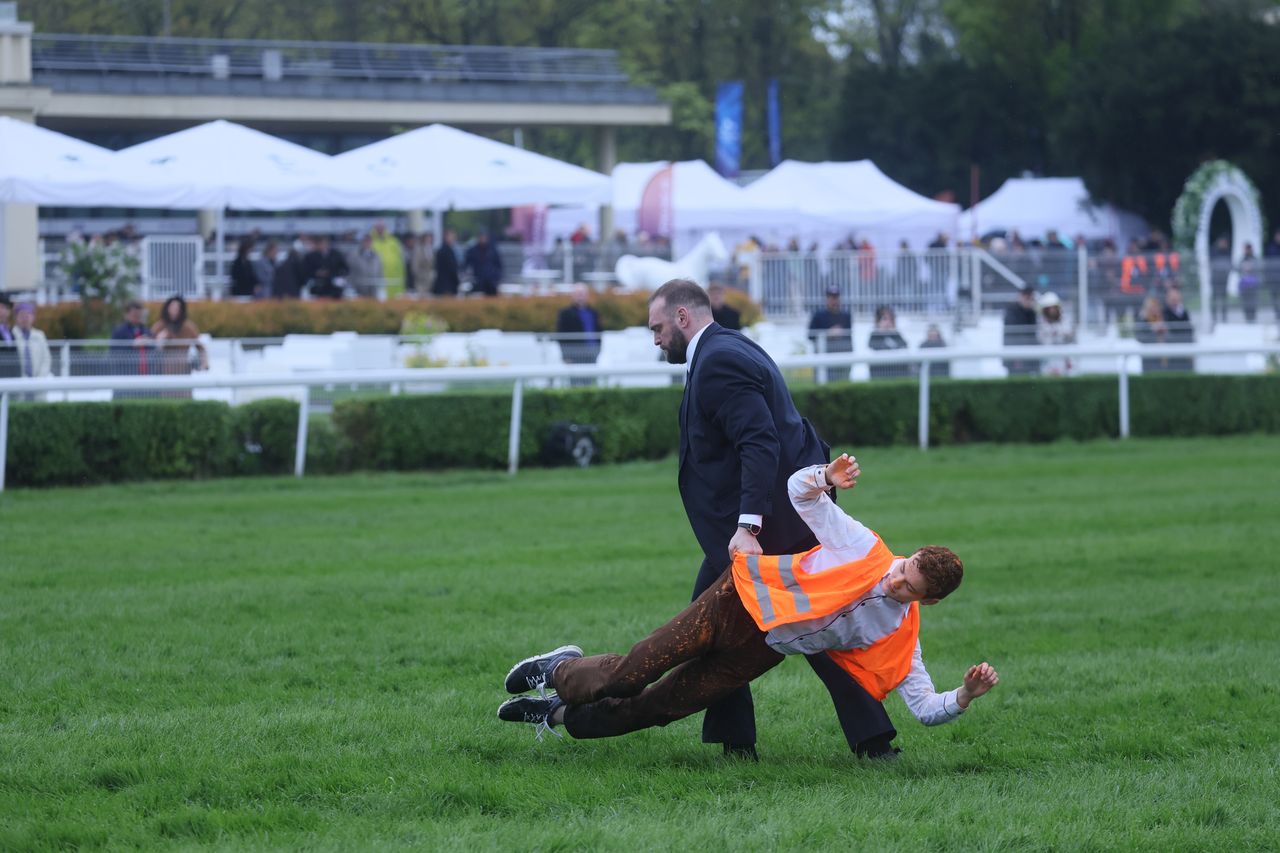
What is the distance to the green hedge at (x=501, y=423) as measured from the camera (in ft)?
40.7

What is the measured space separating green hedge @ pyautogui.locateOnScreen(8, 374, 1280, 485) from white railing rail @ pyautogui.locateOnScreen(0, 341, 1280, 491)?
0.17 meters

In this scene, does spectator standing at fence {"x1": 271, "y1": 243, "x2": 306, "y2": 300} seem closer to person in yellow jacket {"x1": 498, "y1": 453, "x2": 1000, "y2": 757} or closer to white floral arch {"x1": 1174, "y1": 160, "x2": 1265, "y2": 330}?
person in yellow jacket {"x1": 498, "y1": 453, "x2": 1000, "y2": 757}

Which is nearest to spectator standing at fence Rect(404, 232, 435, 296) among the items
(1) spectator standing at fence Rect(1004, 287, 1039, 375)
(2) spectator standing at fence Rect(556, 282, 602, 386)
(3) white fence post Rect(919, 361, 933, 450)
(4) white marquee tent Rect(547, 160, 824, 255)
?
(4) white marquee tent Rect(547, 160, 824, 255)

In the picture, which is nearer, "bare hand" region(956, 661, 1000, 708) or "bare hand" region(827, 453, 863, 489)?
"bare hand" region(827, 453, 863, 489)

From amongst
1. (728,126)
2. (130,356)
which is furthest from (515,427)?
(728,126)

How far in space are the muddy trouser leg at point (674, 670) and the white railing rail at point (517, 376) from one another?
6949mm

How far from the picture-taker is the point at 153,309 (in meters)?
19.3

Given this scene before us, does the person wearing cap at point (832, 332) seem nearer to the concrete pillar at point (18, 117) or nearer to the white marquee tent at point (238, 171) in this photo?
the white marquee tent at point (238, 171)

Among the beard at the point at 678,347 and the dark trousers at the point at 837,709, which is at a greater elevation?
the beard at the point at 678,347

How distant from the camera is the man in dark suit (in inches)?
189

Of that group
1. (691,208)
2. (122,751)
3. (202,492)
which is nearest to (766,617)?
(122,751)

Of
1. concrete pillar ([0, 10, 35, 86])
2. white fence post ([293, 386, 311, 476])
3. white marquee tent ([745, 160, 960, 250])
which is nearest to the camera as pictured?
white fence post ([293, 386, 311, 476])

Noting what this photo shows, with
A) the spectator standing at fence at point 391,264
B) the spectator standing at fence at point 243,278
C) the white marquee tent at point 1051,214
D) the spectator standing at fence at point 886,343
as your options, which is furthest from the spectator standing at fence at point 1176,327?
the white marquee tent at point 1051,214

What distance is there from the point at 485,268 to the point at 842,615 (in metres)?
20.1
